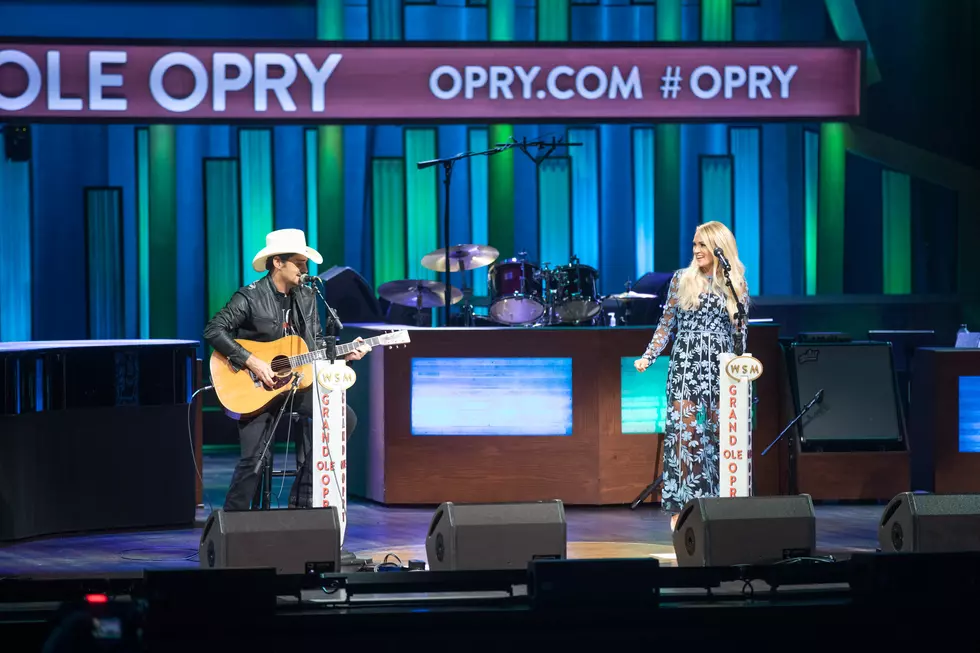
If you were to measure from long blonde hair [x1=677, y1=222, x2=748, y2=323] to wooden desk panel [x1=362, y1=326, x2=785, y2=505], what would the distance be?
1.67m

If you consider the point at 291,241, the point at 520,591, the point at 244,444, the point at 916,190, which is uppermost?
the point at 916,190

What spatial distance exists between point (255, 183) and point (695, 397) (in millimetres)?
6738

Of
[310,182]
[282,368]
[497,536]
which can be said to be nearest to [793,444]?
[282,368]

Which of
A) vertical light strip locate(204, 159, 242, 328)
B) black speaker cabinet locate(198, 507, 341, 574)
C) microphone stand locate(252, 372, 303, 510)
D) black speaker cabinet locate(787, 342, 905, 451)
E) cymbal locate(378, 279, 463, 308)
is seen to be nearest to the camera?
black speaker cabinet locate(198, 507, 341, 574)

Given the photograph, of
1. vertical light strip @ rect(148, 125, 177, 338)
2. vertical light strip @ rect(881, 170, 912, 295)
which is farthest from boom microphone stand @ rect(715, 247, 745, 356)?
vertical light strip @ rect(148, 125, 177, 338)

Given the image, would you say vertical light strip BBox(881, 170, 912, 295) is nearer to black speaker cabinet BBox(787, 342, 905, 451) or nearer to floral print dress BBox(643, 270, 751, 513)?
black speaker cabinet BBox(787, 342, 905, 451)

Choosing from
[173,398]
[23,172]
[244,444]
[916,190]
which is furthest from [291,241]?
[916,190]

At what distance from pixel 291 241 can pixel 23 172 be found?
21.0 ft

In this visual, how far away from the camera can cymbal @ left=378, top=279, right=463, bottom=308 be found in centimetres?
1065

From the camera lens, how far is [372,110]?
8805 mm

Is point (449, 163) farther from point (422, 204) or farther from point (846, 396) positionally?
point (422, 204)

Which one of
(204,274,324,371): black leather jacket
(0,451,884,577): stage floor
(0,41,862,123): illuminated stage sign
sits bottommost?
(0,451,884,577): stage floor

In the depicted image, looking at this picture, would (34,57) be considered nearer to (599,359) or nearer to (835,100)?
(599,359)

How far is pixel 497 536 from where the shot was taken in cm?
499
